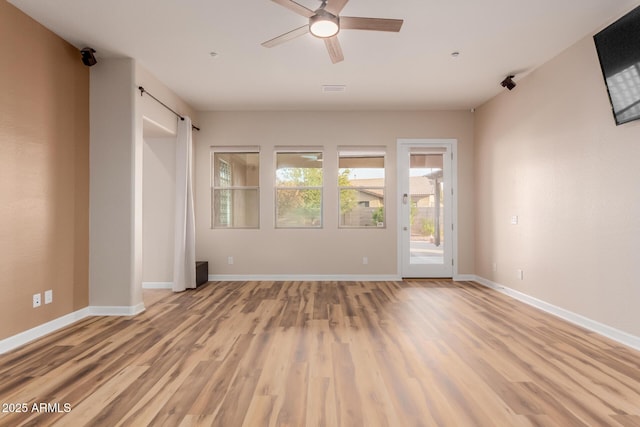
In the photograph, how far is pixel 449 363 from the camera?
2.47 meters

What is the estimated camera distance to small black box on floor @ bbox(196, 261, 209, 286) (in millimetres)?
5162

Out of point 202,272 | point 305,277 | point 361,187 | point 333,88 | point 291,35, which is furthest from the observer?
point 361,187

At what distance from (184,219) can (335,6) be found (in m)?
3.74

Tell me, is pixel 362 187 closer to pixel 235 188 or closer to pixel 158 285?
pixel 235 188

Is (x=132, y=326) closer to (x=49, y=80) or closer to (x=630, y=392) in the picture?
(x=49, y=80)

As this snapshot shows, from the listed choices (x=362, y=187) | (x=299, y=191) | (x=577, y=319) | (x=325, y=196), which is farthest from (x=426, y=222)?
(x=577, y=319)

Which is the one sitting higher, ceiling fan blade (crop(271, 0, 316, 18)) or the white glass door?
ceiling fan blade (crop(271, 0, 316, 18))

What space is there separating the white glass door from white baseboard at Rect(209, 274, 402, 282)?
496mm

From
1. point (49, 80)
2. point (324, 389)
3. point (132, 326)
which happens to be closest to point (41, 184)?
point (49, 80)

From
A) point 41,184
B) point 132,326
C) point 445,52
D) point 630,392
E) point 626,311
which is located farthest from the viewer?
point 445,52

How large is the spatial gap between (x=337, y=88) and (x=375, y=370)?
3743 mm

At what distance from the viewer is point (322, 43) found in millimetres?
3420

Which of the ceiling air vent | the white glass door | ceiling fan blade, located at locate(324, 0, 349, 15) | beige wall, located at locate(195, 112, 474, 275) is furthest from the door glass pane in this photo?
ceiling fan blade, located at locate(324, 0, 349, 15)

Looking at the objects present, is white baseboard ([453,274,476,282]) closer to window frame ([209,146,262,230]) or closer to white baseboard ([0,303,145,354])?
window frame ([209,146,262,230])
